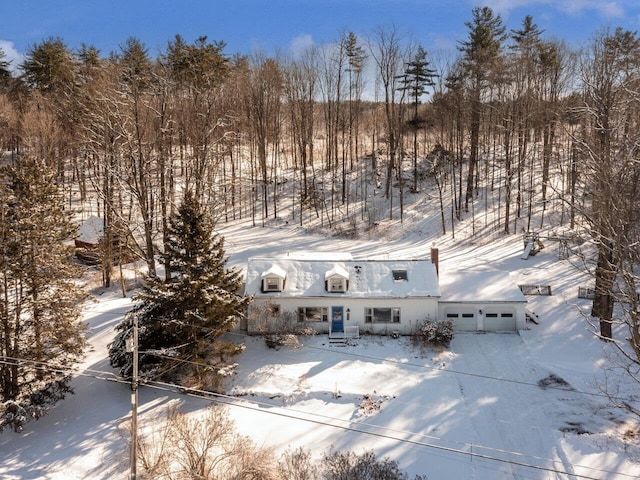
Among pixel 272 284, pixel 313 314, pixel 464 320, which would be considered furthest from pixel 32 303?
pixel 464 320

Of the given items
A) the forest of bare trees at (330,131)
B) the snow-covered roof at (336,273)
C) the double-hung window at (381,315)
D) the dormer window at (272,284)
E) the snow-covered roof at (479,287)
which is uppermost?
the forest of bare trees at (330,131)

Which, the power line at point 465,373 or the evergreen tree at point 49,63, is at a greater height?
the evergreen tree at point 49,63

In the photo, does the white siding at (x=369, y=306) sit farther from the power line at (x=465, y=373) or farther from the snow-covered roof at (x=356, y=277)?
the power line at (x=465, y=373)

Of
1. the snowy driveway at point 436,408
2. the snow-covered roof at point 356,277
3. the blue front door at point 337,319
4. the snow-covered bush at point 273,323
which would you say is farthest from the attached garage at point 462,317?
the snow-covered bush at point 273,323

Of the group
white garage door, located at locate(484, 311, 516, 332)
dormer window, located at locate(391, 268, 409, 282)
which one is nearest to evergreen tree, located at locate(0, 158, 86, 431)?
dormer window, located at locate(391, 268, 409, 282)

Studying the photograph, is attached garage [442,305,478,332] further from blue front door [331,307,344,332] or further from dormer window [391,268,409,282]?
blue front door [331,307,344,332]

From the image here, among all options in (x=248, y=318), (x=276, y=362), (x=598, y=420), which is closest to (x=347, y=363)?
(x=276, y=362)

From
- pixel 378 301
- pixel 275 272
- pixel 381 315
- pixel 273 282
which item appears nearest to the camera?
pixel 378 301

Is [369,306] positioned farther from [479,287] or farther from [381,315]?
[479,287]
